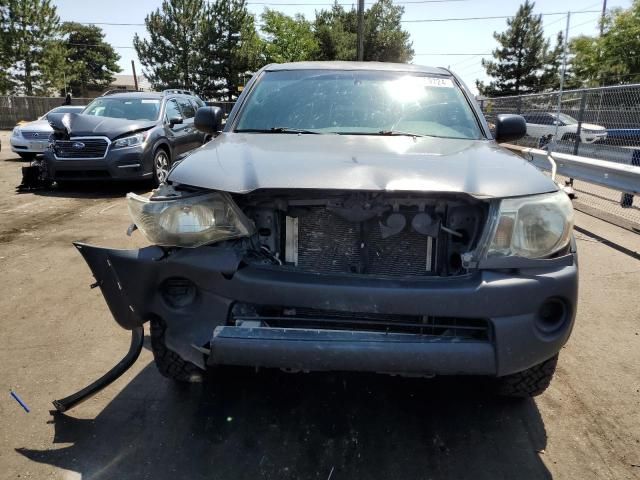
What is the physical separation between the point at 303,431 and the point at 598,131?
328 inches

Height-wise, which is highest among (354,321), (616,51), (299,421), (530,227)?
(616,51)

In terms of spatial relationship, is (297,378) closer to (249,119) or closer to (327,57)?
(249,119)

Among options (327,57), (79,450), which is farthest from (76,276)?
(327,57)

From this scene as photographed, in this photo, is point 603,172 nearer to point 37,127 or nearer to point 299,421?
point 299,421

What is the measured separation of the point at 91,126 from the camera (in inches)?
334

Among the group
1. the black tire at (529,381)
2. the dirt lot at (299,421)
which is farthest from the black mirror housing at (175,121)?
the black tire at (529,381)

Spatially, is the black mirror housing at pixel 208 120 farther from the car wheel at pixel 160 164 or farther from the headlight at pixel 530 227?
the car wheel at pixel 160 164

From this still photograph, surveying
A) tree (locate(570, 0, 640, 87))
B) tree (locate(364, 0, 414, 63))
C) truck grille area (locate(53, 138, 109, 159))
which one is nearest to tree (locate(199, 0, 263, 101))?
tree (locate(364, 0, 414, 63))

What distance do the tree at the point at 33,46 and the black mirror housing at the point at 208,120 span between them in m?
43.8

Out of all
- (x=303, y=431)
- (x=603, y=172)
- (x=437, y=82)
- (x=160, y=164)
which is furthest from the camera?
(x=160, y=164)

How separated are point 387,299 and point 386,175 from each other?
1.71ft

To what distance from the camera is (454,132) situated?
313cm

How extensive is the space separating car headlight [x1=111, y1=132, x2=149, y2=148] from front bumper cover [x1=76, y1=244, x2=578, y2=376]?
266 inches

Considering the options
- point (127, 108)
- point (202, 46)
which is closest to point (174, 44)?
point (202, 46)
